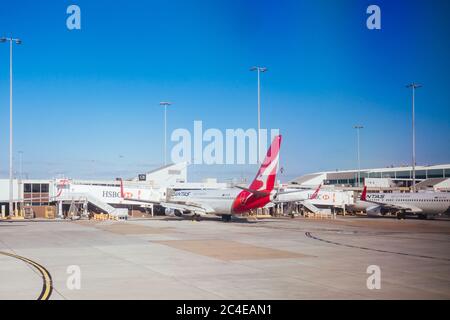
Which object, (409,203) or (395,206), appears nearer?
(409,203)

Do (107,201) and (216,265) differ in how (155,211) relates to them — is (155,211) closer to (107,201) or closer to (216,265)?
(107,201)

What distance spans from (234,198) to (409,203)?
34.1m

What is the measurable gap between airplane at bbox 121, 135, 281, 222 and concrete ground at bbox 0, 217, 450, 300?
19933 mm

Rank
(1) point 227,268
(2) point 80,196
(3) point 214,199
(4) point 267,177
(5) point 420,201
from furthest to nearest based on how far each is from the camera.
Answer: (2) point 80,196, (5) point 420,201, (3) point 214,199, (4) point 267,177, (1) point 227,268

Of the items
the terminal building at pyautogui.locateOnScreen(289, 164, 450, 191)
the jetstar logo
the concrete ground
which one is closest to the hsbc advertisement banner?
the terminal building at pyautogui.locateOnScreen(289, 164, 450, 191)

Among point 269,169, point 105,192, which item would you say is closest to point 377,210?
point 269,169

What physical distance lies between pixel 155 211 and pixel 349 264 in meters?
77.0

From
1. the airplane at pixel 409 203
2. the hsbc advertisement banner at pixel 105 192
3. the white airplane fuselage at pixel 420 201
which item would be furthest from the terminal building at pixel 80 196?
the white airplane fuselage at pixel 420 201

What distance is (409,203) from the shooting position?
81.9 metres

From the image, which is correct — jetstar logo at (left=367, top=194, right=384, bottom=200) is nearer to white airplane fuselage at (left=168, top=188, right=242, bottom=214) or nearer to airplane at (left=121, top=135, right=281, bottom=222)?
airplane at (left=121, top=135, right=281, bottom=222)

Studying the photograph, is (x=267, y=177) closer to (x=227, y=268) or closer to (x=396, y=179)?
(x=227, y=268)

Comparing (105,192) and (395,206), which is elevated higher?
(105,192)

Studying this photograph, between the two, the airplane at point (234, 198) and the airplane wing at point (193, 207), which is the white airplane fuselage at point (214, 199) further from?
the airplane wing at point (193, 207)

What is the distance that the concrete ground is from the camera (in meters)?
17.2
